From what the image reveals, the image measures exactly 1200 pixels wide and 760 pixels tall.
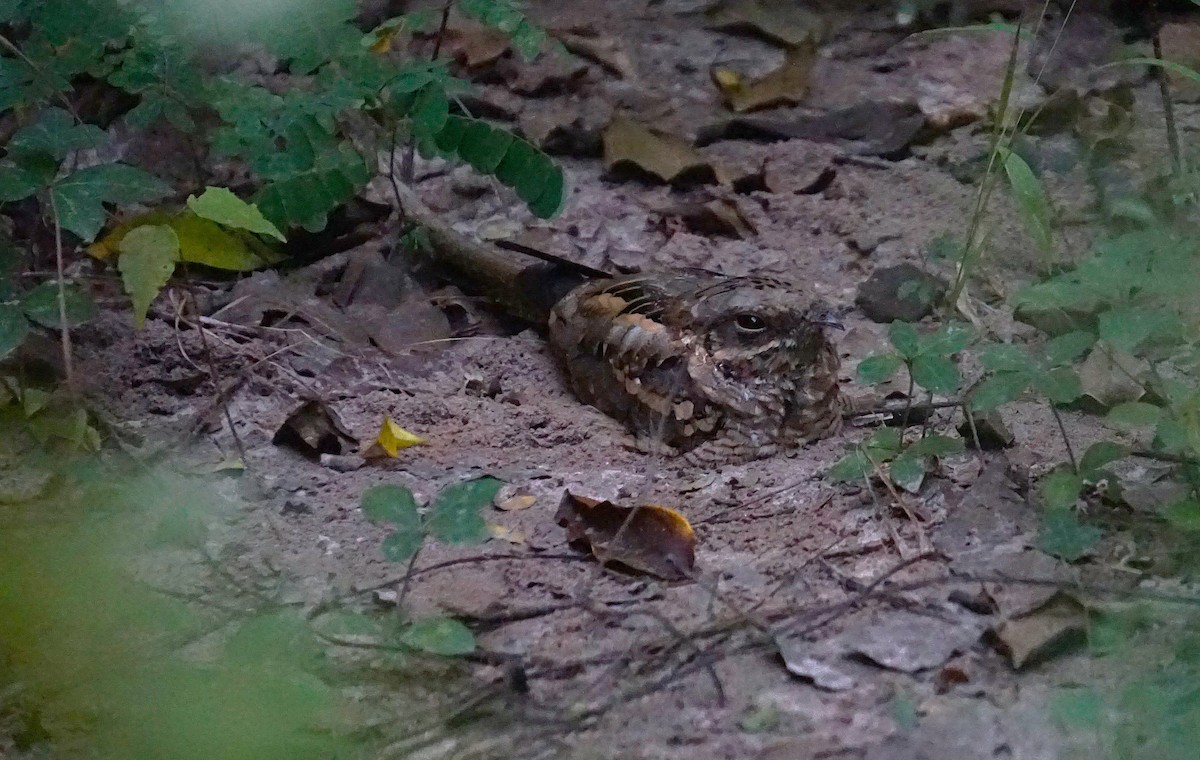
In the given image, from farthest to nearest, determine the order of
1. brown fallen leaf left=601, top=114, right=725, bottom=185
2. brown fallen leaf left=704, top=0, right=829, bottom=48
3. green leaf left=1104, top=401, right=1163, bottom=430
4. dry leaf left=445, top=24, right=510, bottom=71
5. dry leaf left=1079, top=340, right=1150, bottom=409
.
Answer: brown fallen leaf left=704, top=0, right=829, bottom=48
dry leaf left=445, top=24, right=510, bottom=71
brown fallen leaf left=601, top=114, right=725, bottom=185
dry leaf left=1079, top=340, right=1150, bottom=409
green leaf left=1104, top=401, right=1163, bottom=430

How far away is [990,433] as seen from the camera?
6.88 ft

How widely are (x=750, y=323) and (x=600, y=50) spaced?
66.9 inches

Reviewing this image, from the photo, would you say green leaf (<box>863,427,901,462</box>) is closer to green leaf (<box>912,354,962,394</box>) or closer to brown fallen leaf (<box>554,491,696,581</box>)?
green leaf (<box>912,354,962,394</box>)

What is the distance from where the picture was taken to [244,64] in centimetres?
349

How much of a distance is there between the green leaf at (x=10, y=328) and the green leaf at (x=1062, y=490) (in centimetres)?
173

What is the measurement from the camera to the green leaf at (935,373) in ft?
6.28

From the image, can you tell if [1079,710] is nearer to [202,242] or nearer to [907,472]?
[907,472]

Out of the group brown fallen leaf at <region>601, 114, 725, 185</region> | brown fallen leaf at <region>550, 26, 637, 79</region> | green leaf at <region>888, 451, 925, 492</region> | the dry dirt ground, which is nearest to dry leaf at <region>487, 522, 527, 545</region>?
the dry dirt ground

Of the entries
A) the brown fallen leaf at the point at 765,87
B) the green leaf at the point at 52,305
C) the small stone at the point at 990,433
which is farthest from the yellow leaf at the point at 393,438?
the brown fallen leaf at the point at 765,87

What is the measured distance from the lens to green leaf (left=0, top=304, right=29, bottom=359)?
195 centimetres

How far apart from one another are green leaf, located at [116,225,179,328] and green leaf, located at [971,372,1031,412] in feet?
4.69

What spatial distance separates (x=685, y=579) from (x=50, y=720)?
0.91 m

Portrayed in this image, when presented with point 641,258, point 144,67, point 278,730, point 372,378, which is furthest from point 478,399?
point 278,730

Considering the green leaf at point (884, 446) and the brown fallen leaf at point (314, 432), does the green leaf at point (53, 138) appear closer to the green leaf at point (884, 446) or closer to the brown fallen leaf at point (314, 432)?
the brown fallen leaf at point (314, 432)
